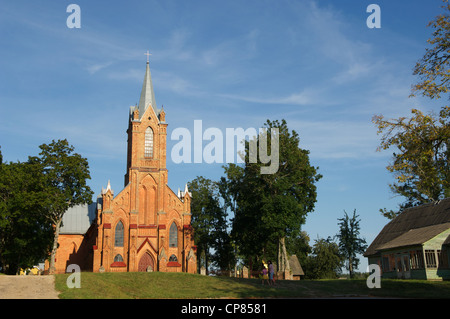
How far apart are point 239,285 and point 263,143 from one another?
19.9m

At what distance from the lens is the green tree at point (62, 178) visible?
48.0 meters

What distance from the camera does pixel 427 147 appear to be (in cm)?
1838

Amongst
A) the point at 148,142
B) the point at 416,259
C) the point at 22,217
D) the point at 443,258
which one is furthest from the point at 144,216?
the point at 443,258

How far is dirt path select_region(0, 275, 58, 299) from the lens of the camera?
23141 millimetres

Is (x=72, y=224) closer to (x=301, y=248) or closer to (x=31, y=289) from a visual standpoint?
(x=301, y=248)

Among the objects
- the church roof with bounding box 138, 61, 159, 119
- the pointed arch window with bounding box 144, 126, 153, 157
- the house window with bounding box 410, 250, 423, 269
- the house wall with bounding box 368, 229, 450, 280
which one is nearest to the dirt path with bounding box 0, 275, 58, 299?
the house wall with bounding box 368, 229, 450, 280

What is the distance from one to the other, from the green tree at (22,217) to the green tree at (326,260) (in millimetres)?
34662

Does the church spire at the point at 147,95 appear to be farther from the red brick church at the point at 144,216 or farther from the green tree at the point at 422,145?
the green tree at the point at 422,145

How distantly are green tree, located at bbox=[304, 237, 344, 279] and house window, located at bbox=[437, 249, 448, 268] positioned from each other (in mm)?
25296

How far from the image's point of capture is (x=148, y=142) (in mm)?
58906

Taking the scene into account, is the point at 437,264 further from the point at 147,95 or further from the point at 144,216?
the point at 147,95

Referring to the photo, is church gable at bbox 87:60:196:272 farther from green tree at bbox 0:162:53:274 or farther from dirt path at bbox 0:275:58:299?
dirt path at bbox 0:275:58:299

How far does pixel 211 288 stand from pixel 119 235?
26565mm

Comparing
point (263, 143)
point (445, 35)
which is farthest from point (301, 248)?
point (445, 35)
